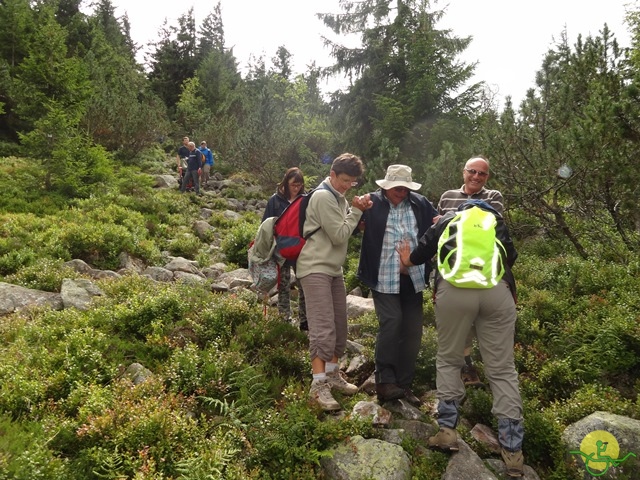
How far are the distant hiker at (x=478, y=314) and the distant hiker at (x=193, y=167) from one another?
14119 millimetres

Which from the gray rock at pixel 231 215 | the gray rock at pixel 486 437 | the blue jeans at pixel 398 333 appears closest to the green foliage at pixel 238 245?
the gray rock at pixel 231 215

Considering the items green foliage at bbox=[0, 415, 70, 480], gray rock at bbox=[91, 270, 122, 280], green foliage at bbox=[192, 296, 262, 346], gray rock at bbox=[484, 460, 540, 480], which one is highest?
gray rock at bbox=[91, 270, 122, 280]

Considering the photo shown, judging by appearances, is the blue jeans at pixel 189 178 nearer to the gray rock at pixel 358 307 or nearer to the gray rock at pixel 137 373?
the gray rock at pixel 358 307

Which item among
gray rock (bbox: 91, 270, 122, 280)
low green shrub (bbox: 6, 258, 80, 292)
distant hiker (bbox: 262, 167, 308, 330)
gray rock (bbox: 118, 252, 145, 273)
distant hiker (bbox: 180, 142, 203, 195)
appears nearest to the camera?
distant hiker (bbox: 262, 167, 308, 330)

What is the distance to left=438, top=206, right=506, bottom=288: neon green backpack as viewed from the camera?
327 cm

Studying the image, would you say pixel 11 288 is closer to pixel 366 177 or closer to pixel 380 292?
pixel 380 292

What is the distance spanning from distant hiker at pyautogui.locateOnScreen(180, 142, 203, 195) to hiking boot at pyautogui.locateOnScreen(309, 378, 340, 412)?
1366 cm

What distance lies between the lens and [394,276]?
13.9 feet

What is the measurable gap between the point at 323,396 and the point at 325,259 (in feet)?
4.45

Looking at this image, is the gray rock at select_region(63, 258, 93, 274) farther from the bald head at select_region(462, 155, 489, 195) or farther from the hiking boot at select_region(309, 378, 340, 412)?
the bald head at select_region(462, 155, 489, 195)

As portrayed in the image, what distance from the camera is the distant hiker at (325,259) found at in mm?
4066

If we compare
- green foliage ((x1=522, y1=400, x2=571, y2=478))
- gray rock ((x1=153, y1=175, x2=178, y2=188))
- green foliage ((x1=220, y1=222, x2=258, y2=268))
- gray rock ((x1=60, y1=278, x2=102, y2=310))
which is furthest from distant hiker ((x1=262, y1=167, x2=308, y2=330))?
gray rock ((x1=153, y1=175, x2=178, y2=188))

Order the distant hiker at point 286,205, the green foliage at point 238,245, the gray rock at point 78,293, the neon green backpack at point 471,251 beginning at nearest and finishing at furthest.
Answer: the neon green backpack at point 471,251, the distant hiker at point 286,205, the gray rock at point 78,293, the green foliage at point 238,245

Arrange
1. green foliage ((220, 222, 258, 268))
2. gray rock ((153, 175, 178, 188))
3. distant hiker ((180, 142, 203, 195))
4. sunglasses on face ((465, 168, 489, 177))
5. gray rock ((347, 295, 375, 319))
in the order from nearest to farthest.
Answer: sunglasses on face ((465, 168, 489, 177)) → gray rock ((347, 295, 375, 319)) → green foliage ((220, 222, 258, 268)) → distant hiker ((180, 142, 203, 195)) → gray rock ((153, 175, 178, 188))
